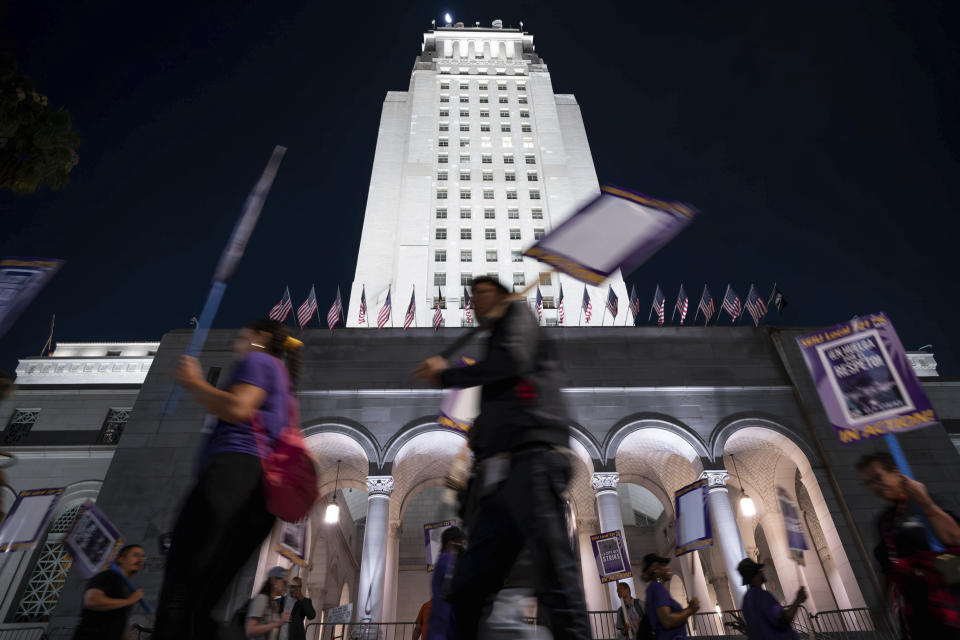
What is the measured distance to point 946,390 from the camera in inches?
926

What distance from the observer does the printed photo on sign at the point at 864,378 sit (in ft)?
35.3

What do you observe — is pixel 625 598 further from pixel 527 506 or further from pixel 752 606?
pixel 527 506

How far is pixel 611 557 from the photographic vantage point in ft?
47.4

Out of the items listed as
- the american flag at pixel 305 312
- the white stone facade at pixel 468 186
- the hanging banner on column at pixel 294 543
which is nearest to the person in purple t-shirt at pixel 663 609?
the hanging banner on column at pixel 294 543

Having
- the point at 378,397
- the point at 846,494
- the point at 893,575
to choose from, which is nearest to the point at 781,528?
the point at 846,494

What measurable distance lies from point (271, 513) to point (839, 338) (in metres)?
12.6

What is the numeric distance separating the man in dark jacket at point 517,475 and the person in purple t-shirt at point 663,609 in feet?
14.1

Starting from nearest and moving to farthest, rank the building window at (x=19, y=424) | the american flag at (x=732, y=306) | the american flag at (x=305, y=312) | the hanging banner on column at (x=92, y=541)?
the hanging banner on column at (x=92, y=541)
the american flag at (x=732, y=306)
the american flag at (x=305, y=312)
the building window at (x=19, y=424)

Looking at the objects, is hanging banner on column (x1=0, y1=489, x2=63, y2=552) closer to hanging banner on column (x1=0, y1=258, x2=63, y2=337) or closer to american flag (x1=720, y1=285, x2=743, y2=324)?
hanging banner on column (x1=0, y1=258, x2=63, y2=337)

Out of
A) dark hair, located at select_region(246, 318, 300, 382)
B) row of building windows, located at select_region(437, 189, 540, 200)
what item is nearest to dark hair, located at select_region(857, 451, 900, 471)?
dark hair, located at select_region(246, 318, 300, 382)

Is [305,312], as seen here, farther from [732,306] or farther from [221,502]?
[221,502]

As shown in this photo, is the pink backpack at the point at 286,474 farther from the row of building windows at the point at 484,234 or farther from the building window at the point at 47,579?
the row of building windows at the point at 484,234

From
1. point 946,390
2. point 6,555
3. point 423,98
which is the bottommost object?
point 6,555

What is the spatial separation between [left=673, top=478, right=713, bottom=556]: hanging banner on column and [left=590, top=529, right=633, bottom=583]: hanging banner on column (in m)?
1.40
